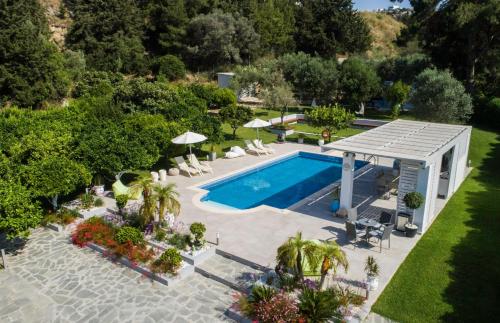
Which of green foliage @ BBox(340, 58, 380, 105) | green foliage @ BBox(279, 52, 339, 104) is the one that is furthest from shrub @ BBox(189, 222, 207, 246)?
green foliage @ BBox(279, 52, 339, 104)

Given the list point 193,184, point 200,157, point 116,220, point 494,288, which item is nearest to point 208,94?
point 200,157

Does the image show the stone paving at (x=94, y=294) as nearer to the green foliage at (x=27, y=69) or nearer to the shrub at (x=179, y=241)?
the shrub at (x=179, y=241)

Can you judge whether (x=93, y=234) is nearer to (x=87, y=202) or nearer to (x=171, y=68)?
(x=87, y=202)

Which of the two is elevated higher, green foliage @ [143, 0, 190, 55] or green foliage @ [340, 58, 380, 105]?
green foliage @ [143, 0, 190, 55]

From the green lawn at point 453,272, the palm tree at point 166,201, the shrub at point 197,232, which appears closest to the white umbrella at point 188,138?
the palm tree at point 166,201

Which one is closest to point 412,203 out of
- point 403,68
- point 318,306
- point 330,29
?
point 318,306

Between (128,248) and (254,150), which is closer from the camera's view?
(128,248)

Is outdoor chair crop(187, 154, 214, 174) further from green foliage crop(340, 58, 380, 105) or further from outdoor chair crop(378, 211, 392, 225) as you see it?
green foliage crop(340, 58, 380, 105)
